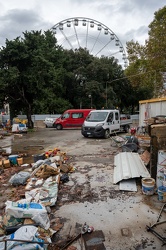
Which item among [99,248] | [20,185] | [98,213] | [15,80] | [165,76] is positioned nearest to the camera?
[99,248]

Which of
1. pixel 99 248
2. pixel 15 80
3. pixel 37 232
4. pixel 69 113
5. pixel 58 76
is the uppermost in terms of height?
pixel 58 76

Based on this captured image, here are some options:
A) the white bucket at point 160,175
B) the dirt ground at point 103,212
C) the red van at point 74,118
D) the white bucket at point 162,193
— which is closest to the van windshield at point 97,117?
the red van at point 74,118

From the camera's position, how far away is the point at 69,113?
19.1 m

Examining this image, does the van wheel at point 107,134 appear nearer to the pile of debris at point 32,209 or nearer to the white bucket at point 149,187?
the pile of debris at point 32,209

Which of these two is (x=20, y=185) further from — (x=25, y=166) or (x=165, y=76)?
(x=165, y=76)

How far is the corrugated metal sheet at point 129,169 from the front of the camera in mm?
5000

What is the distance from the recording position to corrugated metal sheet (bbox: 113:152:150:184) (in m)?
5.00

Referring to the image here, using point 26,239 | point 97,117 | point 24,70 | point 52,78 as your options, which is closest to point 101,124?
point 97,117

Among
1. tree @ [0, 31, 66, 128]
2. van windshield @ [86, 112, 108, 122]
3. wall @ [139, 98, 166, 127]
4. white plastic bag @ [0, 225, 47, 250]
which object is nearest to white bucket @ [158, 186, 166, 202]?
white plastic bag @ [0, 225, 47, 250]

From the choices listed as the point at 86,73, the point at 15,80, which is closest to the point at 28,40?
the point at 15,80

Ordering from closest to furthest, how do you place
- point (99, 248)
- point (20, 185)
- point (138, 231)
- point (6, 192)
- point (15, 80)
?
point (99, 248) → point (138, 231) → point (6, 192) → point (20, 185) → point (15, 80)

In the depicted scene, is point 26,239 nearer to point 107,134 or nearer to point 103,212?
point 103,212

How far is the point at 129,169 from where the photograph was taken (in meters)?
5.35

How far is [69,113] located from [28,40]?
804cm
